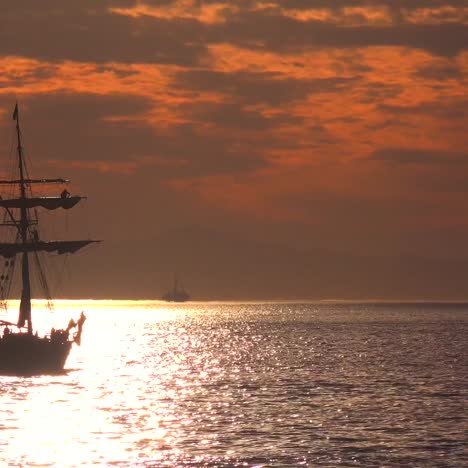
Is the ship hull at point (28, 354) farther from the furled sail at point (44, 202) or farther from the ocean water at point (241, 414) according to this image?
the furled sail at point (44, 202)

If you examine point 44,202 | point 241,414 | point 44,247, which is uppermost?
point 44,202

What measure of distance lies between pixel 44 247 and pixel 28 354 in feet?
45.1

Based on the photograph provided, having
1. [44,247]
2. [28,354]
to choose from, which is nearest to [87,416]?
[28,354]

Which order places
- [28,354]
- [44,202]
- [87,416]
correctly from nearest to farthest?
[87,416], [28,354], [44,202]

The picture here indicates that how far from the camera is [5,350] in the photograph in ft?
339

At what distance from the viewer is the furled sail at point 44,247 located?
111 m

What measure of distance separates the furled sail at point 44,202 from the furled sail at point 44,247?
3.63 meters

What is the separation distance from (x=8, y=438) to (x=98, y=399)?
22.1 metres

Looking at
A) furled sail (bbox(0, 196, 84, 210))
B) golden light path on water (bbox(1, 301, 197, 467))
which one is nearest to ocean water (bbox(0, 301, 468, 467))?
golden light path on water (bbox(1, 301, 197, 467))

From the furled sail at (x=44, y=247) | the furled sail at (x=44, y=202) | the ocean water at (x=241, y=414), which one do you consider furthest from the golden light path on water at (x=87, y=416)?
the furled sail at (x=44, y=202)

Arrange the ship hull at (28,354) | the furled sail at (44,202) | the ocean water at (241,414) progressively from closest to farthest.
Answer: the ocean water at (241,414)
the ship hull at (28,354)
the furled sail at (44,202)

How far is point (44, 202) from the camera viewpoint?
4424 inches

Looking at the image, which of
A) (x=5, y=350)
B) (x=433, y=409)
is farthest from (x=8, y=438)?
(x=5, y=350)

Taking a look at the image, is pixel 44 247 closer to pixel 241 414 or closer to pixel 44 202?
pixel 44 202
